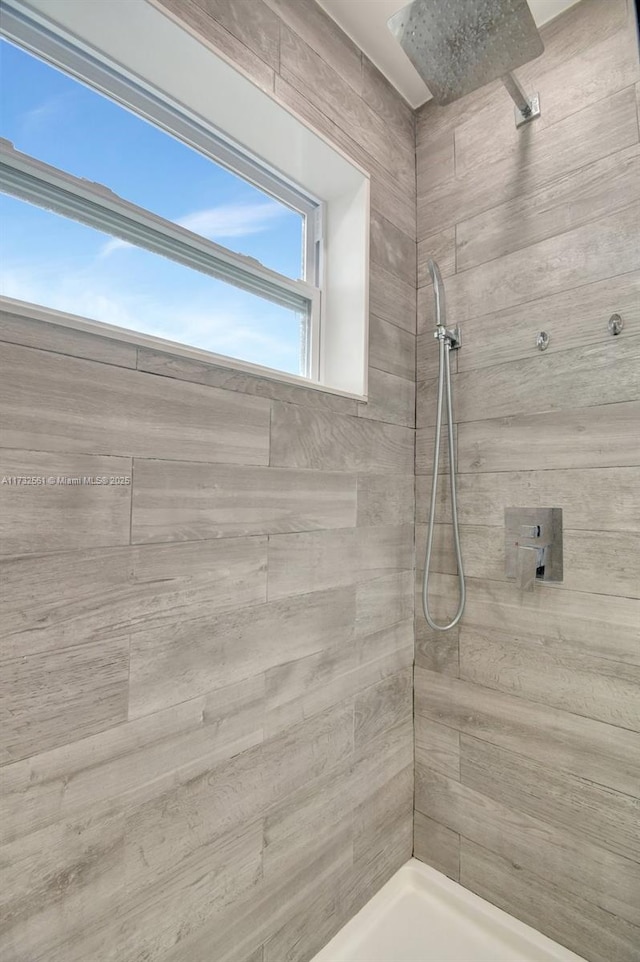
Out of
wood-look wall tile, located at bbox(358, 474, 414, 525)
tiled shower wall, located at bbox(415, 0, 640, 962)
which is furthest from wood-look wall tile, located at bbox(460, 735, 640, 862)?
wood-look wall tile, located at bbox(358, 474, 414, 525)

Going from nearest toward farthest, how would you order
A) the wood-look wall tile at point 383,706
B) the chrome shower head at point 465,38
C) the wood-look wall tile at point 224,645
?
the wood-look wall tile at point 224,645
the chrome shower head at point 465,38
the wood-look wall tile at point 383,706

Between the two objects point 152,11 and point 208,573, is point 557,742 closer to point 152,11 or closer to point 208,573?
point 208,573

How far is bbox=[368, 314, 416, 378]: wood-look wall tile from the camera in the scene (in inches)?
61.2

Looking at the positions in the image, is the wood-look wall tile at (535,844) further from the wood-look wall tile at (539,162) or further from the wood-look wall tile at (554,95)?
the wood-look wall tile at (554,95)

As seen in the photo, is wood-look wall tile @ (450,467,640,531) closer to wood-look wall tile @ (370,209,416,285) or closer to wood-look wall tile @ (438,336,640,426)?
wood-look wall tile @ (438,336,640,426)

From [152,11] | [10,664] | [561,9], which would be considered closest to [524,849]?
[10,664]

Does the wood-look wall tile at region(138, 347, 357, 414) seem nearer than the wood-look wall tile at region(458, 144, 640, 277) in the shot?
Yes

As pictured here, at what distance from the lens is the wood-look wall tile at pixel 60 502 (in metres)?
0.79

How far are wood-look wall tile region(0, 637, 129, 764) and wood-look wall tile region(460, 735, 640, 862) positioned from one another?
3.76 feet

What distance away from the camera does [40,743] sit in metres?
0.81

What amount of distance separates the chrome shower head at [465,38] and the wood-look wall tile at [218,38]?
0.36m

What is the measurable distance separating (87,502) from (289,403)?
1.90 ft

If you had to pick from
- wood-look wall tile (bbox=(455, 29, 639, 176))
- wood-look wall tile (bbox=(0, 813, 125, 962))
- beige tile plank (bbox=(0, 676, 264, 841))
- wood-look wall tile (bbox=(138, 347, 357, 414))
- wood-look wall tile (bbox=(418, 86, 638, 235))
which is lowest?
wood-look wall tile (bbox=(0, 813, 125, 962))

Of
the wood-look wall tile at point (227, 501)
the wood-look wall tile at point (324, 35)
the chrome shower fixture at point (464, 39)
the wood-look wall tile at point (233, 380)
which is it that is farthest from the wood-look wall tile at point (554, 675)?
the wood-look wall tile at point (324, 35)
